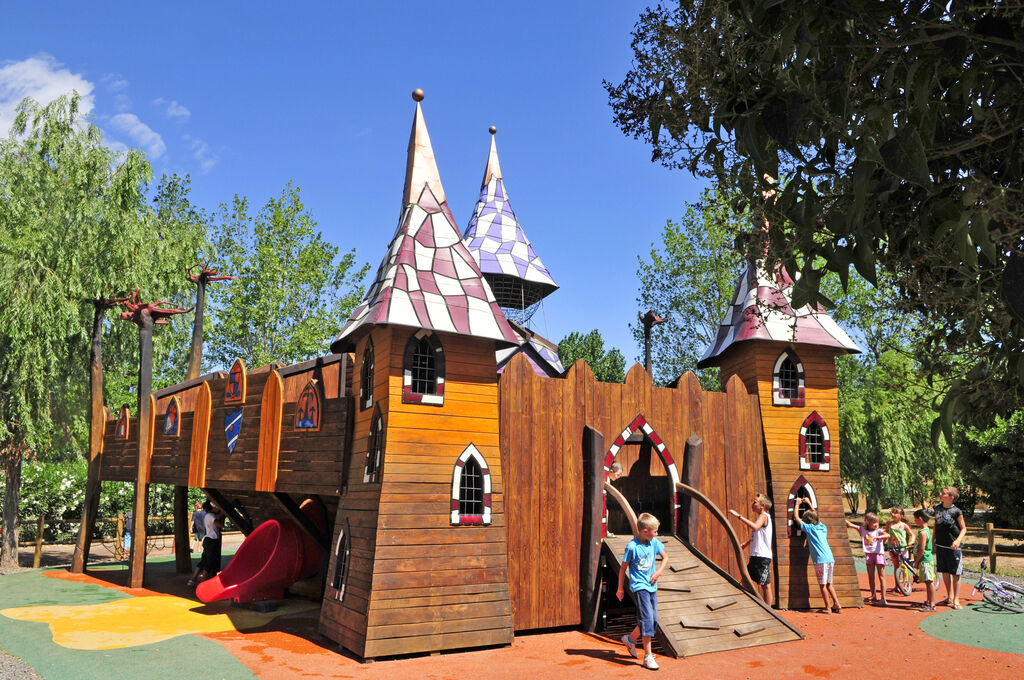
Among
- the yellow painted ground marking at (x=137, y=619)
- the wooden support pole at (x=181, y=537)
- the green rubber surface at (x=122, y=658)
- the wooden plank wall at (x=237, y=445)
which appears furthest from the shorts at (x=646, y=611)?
the wooden support pole at (x=181, y=537)

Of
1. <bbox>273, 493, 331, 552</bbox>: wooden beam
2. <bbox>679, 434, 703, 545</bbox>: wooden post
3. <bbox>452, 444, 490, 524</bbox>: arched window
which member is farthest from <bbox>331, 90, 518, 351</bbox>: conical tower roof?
<bbox>679, 434, 703, 545</bbox>: wooden post

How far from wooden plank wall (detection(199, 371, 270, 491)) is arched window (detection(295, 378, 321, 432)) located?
1.07 m

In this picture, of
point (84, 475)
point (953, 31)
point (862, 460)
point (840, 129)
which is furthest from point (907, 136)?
point (862, 460)

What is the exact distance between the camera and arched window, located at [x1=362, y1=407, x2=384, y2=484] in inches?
395

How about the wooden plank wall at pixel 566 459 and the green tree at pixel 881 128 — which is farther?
the wooden plank wall at pixel 566 459

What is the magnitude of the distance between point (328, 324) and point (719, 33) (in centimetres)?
2744

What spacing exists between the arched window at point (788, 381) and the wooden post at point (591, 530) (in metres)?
3.87

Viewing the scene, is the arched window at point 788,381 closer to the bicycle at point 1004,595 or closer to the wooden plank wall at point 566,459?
the wooden plank wall at point 566,459

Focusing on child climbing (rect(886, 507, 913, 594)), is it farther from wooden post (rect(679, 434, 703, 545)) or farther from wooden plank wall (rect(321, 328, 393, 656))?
wooden plank wall (rect(321, 328, 393, 656))

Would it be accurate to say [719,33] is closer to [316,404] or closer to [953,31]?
[953,31]

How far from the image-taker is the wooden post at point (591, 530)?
10883 mm

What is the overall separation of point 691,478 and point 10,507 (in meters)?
16.4

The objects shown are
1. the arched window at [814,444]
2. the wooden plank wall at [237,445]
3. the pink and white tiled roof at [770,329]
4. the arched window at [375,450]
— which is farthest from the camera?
the arched window at [814,444]

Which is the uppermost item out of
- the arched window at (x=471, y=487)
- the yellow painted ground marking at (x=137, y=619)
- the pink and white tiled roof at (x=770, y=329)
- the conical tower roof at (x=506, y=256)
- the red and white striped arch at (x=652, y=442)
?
the conical tower roof at (x=506, y=256)
